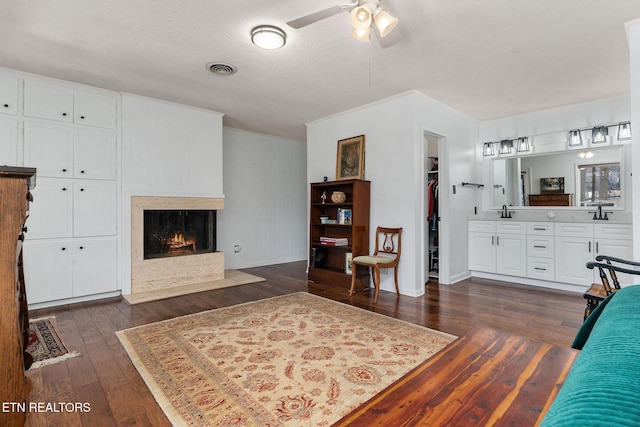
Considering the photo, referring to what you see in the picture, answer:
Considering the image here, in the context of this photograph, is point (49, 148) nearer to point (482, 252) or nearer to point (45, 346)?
point (45, 346)

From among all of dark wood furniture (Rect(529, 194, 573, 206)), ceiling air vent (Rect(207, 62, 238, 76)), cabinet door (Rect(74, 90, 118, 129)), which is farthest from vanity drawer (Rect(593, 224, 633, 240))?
cabinet door (Rect(74, 90, 118, 129))

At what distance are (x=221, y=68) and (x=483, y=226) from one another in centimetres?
417

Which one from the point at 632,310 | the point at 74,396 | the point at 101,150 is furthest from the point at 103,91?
the point at 632,310

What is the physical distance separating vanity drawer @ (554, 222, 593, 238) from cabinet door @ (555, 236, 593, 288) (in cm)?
4

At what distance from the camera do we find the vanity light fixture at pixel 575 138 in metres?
4.35

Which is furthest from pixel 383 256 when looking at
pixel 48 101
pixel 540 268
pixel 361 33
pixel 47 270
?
pixel 48 101

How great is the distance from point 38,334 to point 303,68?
134 inches

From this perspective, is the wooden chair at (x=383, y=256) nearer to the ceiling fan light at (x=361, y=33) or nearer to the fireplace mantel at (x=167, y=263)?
the fireplace mantel at (x=167, y=263)

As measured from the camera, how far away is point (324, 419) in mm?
1604

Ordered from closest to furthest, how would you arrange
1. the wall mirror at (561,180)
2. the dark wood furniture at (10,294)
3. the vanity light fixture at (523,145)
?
the dark wood furniture at (10,294), the wall mirror at (561,180), the vanity light fixture at (523,145)

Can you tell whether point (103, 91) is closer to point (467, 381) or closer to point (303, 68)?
point (303, 68)

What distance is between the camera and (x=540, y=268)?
14.3 ft

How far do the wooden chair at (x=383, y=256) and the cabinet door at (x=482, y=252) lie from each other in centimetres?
160

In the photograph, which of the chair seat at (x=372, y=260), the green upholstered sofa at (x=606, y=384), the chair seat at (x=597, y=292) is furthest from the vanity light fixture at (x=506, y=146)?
the green upholstered sofa at (x=606, y=384)
